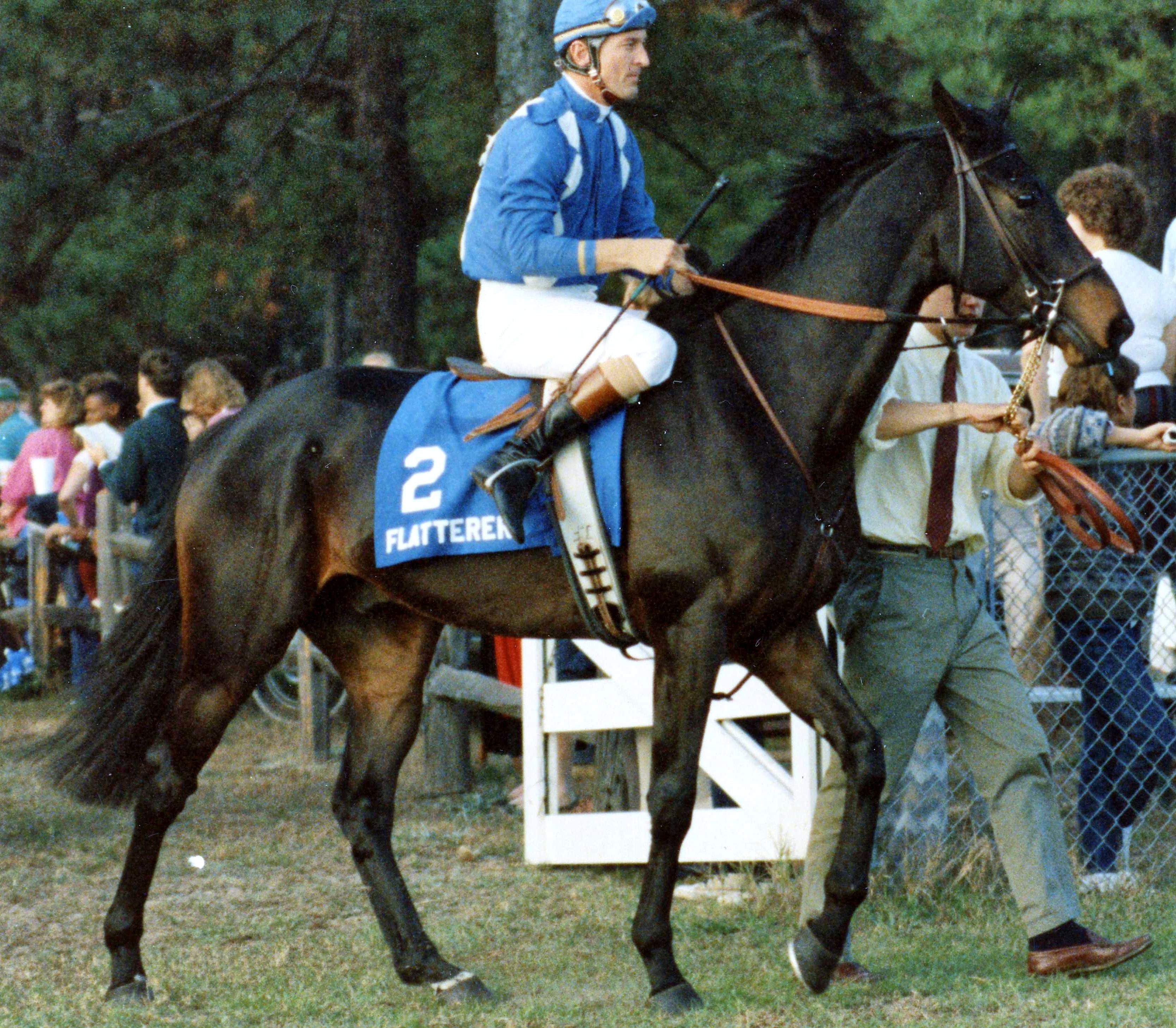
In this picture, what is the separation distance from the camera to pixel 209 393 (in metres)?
8.29

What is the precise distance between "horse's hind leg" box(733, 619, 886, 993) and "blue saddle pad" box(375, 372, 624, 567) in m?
0.72

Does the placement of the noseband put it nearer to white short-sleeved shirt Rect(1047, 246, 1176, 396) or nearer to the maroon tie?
the maroon tie

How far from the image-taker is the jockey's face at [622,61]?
15.2ft

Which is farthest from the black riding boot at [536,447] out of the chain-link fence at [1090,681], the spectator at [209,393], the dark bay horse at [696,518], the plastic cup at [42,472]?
the plastic cup at [42,472]

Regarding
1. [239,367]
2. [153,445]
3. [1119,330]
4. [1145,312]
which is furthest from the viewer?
[239,367]

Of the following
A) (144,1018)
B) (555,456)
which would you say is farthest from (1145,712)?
(144,1018)

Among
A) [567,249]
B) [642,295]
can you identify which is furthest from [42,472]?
[567,249]

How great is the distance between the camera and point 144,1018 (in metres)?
4.66

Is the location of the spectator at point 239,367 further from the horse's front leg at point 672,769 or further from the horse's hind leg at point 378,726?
the horse's front leg at point 672,769

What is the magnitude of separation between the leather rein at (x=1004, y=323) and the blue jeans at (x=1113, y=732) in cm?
110

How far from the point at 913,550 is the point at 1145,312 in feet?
7.44

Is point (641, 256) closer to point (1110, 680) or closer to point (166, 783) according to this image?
point (166, 783)

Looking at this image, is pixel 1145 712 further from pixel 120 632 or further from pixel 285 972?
pixel 120 632

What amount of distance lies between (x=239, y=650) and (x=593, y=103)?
187 cm
